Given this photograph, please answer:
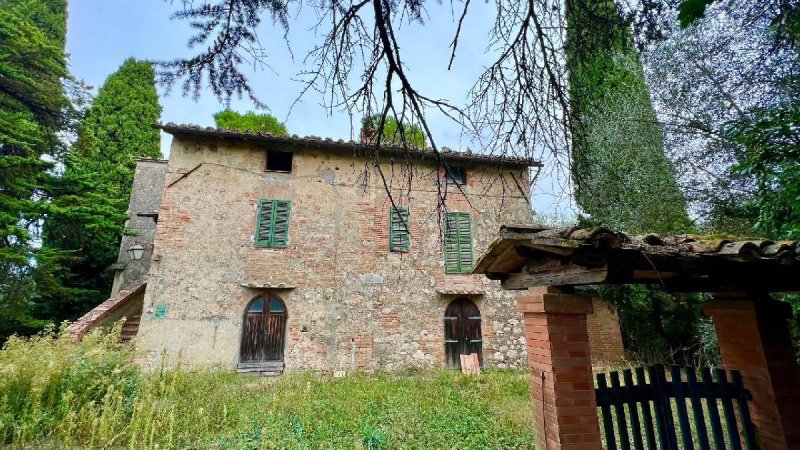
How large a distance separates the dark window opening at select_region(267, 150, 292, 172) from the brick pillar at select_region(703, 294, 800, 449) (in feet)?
32.9

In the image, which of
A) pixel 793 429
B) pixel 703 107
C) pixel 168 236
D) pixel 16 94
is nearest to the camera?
pixel 793 429

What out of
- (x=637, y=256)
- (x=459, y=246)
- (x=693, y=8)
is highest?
(x=459, y=246)

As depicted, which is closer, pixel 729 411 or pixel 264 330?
pixel 729 411

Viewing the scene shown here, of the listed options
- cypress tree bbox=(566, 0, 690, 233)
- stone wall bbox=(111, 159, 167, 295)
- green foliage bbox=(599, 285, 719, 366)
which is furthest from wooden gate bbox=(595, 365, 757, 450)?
stone wall bbox=(111, 159, 167, 295)

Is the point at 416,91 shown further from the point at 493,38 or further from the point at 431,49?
A: the point at 493,38

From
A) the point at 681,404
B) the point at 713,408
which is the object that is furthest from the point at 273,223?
the point at 713,408

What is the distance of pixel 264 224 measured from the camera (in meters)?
9.71

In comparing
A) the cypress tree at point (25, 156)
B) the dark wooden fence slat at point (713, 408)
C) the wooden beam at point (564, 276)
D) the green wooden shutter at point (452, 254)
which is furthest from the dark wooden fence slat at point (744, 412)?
the cypress tree at point (25, 156)

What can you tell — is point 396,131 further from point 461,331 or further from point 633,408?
point 461,331

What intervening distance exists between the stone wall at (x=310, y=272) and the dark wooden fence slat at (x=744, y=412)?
595 centimetres

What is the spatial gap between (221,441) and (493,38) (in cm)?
577

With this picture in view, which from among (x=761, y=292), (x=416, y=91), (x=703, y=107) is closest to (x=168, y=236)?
(x=416, y=91)

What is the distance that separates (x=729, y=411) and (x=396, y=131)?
400 cm

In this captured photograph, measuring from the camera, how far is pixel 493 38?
2.68m
